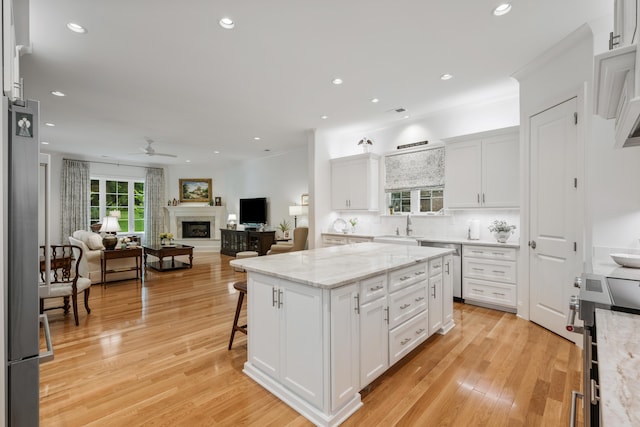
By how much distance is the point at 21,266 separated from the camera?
3.76ft

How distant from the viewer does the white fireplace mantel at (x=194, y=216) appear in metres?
9.39

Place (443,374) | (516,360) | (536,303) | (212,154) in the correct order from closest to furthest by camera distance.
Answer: (443,374), (516,360), (536,303), (212,154)

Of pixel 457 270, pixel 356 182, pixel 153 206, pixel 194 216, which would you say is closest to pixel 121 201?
pixel 153 206

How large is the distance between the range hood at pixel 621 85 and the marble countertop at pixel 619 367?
2.39 feet

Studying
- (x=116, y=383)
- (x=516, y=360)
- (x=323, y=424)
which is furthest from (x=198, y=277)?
(x=516, y=360)

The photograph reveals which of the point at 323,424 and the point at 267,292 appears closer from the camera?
the point at 323,424

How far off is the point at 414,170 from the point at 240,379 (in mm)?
4031

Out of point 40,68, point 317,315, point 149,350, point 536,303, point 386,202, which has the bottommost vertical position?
point 149,350

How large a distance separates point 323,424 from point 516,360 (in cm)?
180

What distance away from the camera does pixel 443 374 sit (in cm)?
230

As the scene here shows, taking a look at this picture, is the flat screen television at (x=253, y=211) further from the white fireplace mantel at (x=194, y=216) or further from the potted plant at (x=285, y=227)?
the white fireplace mantel at (x=194, y=216)

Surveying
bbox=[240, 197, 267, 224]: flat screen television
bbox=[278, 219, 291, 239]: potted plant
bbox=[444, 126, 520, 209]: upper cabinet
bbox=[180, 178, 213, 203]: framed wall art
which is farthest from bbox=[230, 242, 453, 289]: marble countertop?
bbox=[180, 178, 213, 203]: framed wall art

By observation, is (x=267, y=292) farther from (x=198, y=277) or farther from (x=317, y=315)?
(x=198, y=277)

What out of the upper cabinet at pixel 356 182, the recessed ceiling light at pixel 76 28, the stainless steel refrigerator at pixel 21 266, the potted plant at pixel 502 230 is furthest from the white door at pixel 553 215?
the recessed ceiling light at pixel 76 28
